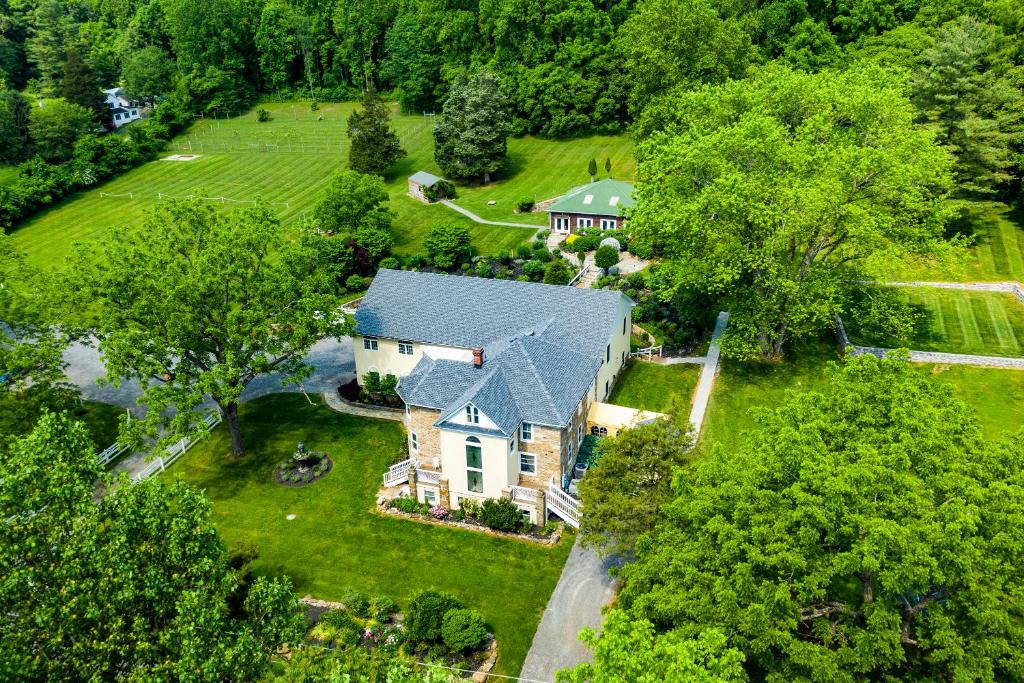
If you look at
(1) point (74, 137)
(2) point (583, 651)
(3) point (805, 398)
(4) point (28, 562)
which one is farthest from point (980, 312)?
(1) point (74, 137)

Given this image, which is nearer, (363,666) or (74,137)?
(363,666)

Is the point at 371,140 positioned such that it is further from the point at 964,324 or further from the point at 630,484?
the point at 630,484

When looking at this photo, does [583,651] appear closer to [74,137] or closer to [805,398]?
[805,398]

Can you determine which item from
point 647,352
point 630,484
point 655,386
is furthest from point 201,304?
point 647,352

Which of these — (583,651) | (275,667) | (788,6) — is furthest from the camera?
(788,6)

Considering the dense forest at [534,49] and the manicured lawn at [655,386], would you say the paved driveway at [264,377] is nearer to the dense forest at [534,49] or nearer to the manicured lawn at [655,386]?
the manicured lawn at [655,386]

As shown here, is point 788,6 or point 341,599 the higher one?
point 788,6
